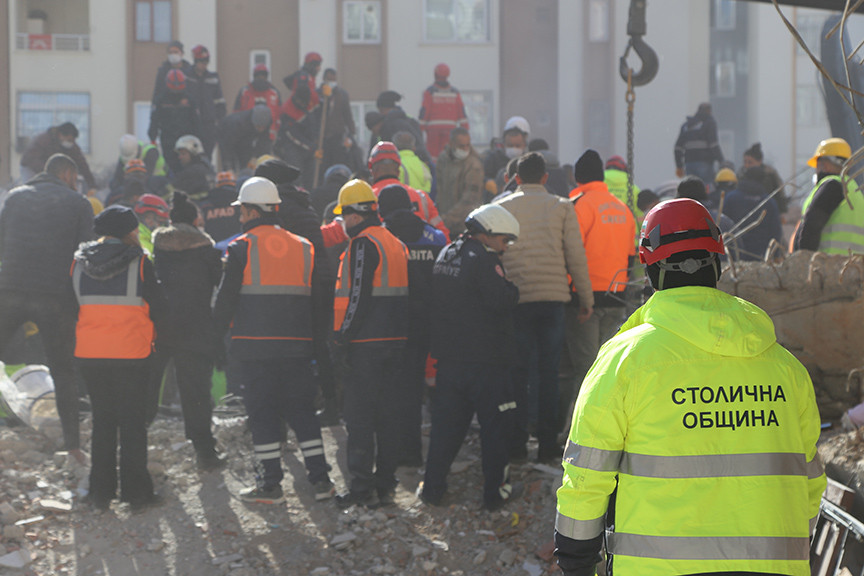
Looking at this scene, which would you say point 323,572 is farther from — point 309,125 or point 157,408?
point 309,125

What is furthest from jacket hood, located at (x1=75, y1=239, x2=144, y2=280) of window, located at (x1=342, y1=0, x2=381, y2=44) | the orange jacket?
window, located at (x1=342, y1=0, x2=381, y2=44)

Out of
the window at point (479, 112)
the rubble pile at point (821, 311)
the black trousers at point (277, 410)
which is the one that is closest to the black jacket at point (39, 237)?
the black trousers at point (277, 410)

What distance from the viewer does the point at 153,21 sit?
2805cm

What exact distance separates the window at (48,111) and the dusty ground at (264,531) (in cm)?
2281

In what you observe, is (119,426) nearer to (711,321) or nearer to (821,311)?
(821,311)

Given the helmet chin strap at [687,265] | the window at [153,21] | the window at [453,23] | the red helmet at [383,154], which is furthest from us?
the window at [453,23]

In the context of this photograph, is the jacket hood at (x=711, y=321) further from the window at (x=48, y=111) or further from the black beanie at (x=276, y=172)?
the window at (x=48, y=111)

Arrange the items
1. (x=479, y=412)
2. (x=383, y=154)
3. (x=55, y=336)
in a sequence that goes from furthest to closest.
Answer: (x=383, y=154) → (x=55, y=336) → (x=479, y=412)

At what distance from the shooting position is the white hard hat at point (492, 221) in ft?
21.3

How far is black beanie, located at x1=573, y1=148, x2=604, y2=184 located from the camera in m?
7.61

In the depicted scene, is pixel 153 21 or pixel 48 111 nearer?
pixel 153 21

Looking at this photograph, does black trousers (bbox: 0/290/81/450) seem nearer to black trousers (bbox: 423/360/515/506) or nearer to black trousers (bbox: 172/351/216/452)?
black trousers (bbox: 172/351/216/452)

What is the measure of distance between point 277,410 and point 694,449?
460 centimetres

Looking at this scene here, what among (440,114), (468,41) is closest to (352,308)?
(440,114)
